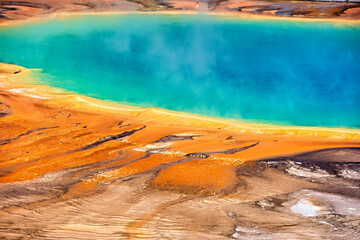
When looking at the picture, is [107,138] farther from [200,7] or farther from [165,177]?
[200,7]

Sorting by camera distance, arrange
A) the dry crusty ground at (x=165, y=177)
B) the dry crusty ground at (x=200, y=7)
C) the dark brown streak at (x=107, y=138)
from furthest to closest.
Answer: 1. the dry crusty ground at (x=200, y=7)
2. the dark brown streak at (x=107, y=138)
3. the dry crusty ground at (x=165, y=177)

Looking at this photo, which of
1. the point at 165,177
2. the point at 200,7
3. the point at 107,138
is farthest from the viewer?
the point at 200,7

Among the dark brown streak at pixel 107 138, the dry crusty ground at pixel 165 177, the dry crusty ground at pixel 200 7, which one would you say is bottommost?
the dry crusty ground at pixel 165 177

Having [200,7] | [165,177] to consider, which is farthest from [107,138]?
[200,7]

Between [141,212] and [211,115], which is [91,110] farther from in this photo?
[141,212]

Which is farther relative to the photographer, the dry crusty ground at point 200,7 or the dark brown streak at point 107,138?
the dry crusty ground at point 200,7

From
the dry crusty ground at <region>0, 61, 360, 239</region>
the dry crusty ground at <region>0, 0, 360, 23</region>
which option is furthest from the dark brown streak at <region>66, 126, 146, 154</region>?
the dry crusty ground at <region>0, 0, 360, 23</region>

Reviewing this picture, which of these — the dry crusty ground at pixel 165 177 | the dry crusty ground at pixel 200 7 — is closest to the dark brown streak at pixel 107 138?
the dry crusty ground at pixel 165 177

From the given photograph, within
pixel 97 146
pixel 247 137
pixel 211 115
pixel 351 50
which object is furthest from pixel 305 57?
pixel 97 146

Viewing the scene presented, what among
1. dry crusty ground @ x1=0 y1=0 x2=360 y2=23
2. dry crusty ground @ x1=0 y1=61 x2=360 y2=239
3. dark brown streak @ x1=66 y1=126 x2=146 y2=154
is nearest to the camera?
dry crusty ground @ x1=0 y1=61 x2=360 y2=239

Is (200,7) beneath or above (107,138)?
above

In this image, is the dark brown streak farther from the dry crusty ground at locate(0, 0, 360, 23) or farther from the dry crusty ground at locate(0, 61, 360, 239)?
the dry crusty ground at locate(0, 0, 360, 23)

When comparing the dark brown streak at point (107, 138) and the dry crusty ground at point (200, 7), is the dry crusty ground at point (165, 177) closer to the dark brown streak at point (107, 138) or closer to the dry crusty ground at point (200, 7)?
the dark brown streak at point (107, 138)
